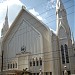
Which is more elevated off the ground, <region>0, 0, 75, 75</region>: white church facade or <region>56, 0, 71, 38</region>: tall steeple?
<region>56, 0, 71, 38</region>: tall steeple

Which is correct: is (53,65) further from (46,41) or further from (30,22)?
(30,22)

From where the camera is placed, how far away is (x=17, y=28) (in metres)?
37.9

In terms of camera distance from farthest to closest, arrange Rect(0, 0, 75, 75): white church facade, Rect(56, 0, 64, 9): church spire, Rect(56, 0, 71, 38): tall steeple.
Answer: Rect(56, 0, 64, 9): church spire < Rect(56, 0, 71, 38): tall steeple < Rect(0, 0, 75, 75): white church facade

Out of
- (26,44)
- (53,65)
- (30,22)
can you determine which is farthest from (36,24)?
(53,65)

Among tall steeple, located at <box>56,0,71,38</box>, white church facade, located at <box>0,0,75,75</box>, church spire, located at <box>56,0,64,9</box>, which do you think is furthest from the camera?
church spire, located at <box>56,0,64,9</box>

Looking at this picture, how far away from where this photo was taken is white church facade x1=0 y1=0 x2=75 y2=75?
3006 centimetres

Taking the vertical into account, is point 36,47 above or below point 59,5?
below

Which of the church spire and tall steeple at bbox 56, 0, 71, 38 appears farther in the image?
A: the church spire

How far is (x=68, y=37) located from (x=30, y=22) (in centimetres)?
861

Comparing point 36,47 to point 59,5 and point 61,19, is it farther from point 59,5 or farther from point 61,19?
point 59,5

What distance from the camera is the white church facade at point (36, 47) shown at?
30.1 metres

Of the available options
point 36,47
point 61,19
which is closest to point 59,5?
point 61,19

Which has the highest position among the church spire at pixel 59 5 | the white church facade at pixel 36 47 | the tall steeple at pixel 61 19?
the church spire at pixel 59 5

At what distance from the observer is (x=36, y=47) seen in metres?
33.0
